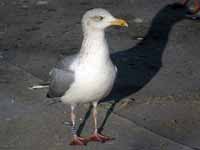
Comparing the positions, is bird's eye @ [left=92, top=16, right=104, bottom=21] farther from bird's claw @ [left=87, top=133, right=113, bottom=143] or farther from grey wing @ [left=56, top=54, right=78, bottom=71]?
bird's claw @ [left=87, top=133, right=113, bottom=143]

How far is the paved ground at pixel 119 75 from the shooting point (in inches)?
268

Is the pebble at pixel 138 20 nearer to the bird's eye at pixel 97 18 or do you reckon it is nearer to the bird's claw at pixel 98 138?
the bird's eye at pixel 97 18

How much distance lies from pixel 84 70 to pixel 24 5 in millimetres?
4787

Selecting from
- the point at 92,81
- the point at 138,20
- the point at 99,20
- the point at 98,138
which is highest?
the point at 99,20

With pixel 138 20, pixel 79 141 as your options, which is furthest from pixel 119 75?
pixel 138 20

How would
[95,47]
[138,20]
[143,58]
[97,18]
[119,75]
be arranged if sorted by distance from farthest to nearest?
[138,20], [143,58], [119,75], [97,18], [95,47]

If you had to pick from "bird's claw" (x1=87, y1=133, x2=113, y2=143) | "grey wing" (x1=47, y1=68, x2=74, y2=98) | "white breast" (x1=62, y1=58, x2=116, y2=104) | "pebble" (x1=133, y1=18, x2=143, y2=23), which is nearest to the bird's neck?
"white breast" (x1=62, y1=58, x2=116, y2=104)

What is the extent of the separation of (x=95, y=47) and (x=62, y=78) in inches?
18.2

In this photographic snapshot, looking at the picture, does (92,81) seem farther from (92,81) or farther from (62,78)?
(62,78)

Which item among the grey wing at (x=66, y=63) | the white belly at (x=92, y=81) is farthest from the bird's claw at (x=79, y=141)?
the grey wing at (x=66, y=63)

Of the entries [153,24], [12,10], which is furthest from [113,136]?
[12,10]

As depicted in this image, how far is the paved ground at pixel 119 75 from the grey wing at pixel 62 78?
41 centimetres

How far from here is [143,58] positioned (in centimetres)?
898

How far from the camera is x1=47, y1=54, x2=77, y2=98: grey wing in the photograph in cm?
663
